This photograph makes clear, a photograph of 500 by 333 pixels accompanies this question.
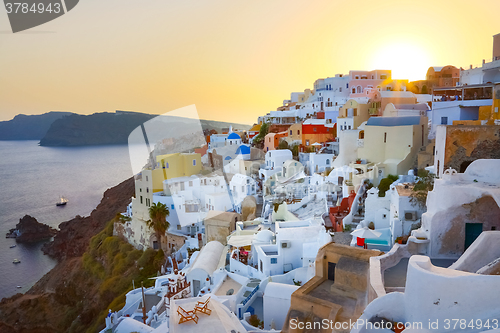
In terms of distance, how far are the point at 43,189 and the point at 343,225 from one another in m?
79.7

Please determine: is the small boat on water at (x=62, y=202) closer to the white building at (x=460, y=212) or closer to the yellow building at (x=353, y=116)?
the yellow building at (x=353, y=116)

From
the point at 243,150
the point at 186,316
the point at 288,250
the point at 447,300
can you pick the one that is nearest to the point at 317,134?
the point at 243,150

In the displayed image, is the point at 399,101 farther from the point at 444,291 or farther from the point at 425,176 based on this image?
the point at 444,291

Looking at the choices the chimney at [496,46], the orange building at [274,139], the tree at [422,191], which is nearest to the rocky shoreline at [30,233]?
the orange building at [274,139]

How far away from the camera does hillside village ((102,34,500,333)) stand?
22.4 ft

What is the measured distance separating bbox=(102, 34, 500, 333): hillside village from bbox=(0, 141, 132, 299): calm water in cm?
1413

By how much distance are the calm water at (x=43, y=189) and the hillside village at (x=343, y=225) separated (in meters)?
14.1

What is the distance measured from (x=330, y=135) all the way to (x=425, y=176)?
59.6 feet

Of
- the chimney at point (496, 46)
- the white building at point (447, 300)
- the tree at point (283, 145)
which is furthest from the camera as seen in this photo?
the tree at point (283, 145)

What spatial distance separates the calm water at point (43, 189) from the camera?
3788cm

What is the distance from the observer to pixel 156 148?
41312 millimetres

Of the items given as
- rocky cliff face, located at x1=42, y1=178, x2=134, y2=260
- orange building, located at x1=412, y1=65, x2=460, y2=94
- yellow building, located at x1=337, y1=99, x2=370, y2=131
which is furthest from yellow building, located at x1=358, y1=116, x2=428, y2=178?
Result: rocky cliff face, located at x1=42, y1=178, x2=134, y2=260

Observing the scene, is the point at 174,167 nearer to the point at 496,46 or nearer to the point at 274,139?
the point at 274,139

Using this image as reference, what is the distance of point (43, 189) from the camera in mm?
77312
